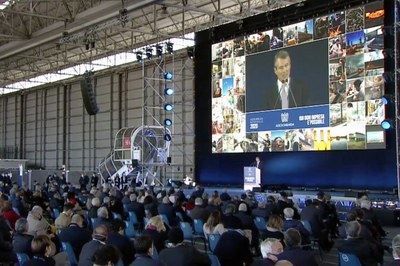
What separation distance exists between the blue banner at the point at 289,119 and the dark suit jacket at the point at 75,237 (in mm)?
11223

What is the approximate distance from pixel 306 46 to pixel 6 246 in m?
12.6

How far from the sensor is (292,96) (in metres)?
17.8

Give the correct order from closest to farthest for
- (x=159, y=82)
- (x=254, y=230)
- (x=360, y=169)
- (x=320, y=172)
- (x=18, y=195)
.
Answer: (x=254, y=230) → (x=18, y=195) → (x=360, y=169) → (x=320, y=172) → (x=159, y=82)

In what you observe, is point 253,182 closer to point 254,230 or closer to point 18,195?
point 18,195

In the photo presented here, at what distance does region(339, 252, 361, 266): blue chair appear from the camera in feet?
18.1

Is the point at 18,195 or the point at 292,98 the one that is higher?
the point at 292,98

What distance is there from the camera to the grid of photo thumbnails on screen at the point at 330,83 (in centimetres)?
1547

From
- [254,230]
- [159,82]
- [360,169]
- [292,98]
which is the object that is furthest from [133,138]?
[254,230]

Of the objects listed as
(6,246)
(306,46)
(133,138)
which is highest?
(306,46)

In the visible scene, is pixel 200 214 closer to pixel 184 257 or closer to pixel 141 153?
pixel 184 257

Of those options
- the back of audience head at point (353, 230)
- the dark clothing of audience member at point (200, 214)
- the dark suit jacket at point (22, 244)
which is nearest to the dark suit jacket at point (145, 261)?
the dark suit jacket at point (22, 244)

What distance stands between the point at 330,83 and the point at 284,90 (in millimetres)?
1947

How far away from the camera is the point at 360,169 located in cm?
1608

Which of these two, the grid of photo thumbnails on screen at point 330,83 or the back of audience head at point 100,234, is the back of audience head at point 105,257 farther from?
the grid of photo thumbnails on screen at point 330,83
